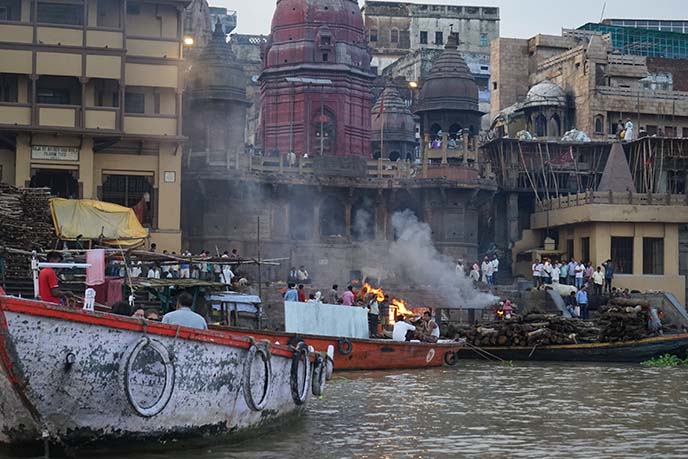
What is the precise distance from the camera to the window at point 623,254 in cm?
4153

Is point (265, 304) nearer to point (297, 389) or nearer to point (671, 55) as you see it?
point (297, 389)

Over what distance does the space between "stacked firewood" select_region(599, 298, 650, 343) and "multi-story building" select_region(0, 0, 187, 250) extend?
45.8ft

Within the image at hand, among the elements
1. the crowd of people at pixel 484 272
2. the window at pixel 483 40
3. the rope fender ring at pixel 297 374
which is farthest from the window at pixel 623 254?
the window at pixel 483 40

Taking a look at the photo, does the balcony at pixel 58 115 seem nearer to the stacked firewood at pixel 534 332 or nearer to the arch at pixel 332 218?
the arch at pixel 332 218

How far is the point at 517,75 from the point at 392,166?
76.7ft

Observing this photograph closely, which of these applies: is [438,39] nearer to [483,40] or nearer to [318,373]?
[483,40]

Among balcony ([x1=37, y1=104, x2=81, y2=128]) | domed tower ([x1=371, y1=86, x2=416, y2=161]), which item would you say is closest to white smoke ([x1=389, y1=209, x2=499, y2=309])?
domed tower ([x1=371, y1=86, x2=416, y2=161])

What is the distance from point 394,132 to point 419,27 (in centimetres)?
2461

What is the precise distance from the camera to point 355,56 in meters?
45.3

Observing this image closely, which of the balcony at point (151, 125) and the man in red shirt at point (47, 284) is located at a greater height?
the balcony at point (151, 125)

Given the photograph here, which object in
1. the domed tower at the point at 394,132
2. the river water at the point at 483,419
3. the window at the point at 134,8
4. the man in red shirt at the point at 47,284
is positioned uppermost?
the window at the point at 134,8

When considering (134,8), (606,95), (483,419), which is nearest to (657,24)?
(606,95)

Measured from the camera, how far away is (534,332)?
92.3 feet

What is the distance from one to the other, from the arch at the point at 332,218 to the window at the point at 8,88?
1257 cm
